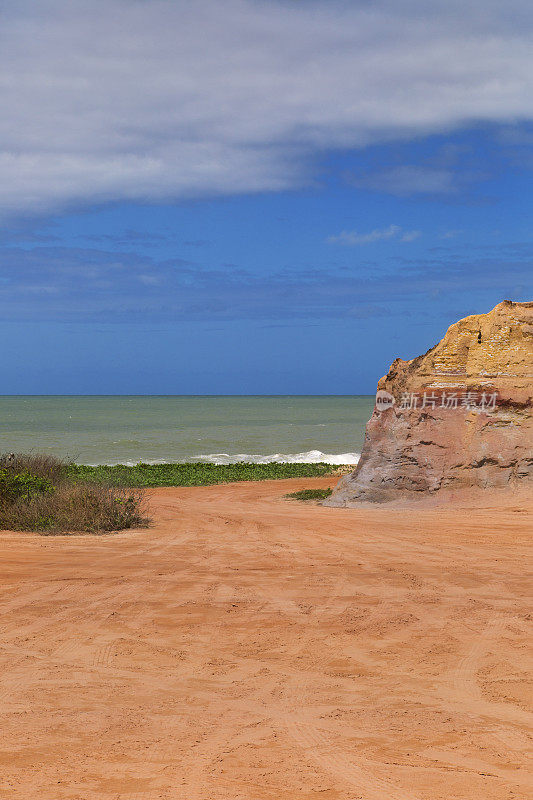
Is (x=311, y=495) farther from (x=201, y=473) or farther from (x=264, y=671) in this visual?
(x=264, y=671)

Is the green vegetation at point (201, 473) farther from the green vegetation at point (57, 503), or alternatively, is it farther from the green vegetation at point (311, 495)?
the green vegetation at point (57, 503)

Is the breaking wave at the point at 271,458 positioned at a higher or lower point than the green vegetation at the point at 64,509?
lower

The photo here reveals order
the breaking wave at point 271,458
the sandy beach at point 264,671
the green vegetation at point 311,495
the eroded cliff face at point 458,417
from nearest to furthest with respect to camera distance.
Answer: the sandy beach at point 264,671, the eroded cliff face at point 458,417, the green vegetation at point 311,495, the breaking wave at point 271,458

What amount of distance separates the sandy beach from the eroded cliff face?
3.98m

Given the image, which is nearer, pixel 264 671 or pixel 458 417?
pixel 264 671

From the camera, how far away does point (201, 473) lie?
24547 mm

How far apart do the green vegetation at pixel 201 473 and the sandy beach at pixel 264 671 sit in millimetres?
12142

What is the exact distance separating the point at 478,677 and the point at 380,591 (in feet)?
8.23

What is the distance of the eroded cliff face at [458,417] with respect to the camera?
14188 millimetres

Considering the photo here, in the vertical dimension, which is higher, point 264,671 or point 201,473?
point 264,671

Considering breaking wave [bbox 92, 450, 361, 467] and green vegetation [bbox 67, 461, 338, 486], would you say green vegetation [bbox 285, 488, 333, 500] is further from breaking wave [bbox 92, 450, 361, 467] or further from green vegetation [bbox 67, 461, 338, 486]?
breaking wave [bbox 92, 450, 361, 467]

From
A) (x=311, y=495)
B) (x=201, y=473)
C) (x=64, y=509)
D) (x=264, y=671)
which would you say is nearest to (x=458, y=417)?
(x=311, y=495)

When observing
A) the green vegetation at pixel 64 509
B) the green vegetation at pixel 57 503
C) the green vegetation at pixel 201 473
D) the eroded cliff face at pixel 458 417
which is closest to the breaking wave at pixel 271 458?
the green vegetation at pixel 201 473

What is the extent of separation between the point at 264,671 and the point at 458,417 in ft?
33.7
